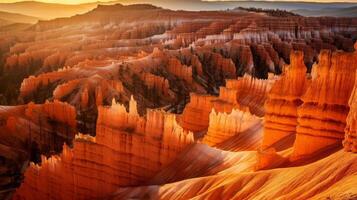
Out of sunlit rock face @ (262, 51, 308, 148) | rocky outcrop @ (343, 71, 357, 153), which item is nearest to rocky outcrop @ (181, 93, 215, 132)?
sunlit rock face @ (262, 51, 308, 148)

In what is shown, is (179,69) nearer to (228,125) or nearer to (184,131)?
(228,125)

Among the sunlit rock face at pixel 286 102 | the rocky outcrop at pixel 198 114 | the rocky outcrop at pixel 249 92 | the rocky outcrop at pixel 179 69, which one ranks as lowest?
the rocky outcrop at pixel 179 69

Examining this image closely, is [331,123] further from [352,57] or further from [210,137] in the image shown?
[210,137]

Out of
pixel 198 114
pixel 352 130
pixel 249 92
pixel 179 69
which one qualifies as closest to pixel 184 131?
pixel 352 130

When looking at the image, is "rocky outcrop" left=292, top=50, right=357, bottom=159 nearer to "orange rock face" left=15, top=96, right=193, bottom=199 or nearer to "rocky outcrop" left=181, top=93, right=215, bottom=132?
"orange rock face" left=15, top=96, right=193, bottom=199

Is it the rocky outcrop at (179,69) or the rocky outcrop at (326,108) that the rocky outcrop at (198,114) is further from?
the rocky outcrop at (179,69)

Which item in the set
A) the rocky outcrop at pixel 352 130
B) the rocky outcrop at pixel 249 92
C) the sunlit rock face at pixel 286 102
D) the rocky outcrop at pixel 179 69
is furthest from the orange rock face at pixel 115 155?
the rocky outcrop at pixel 179 69
